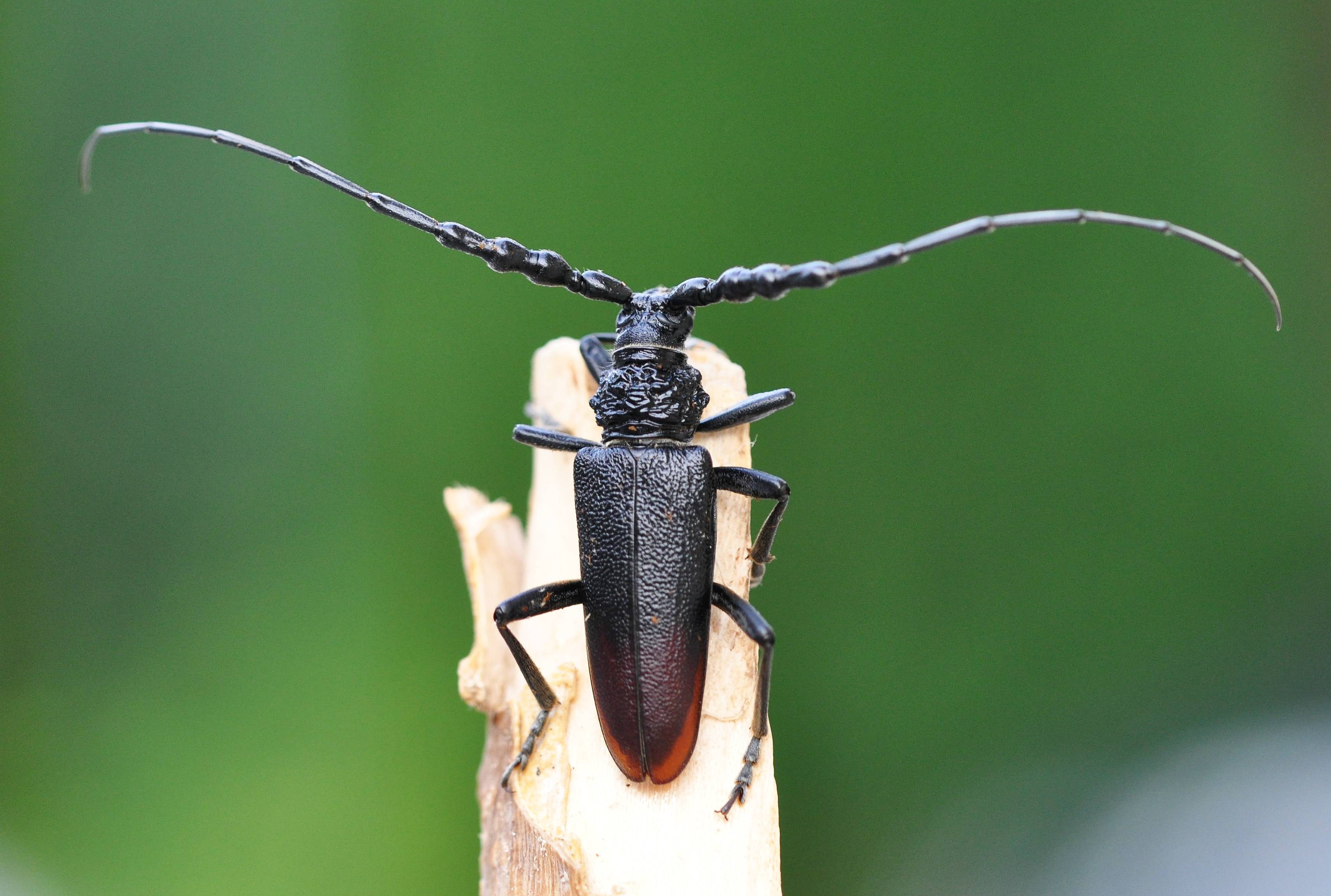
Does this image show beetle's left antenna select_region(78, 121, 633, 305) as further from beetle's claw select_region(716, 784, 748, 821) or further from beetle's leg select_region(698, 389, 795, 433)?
beetle's claw select_region(716, 784, 748, 821)

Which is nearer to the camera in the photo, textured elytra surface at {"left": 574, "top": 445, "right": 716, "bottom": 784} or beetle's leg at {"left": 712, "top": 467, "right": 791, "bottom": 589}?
textured elytra surface at {"left": 574, "top": 445, "right": 716, "bottom": 784}

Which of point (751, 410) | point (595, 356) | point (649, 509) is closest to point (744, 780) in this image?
point (649, 509)

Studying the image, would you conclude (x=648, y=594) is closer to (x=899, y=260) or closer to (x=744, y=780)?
(x=744, y=780)

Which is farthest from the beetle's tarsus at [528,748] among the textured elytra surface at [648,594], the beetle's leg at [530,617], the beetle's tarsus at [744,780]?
the beetle's tarsus at [744,780]

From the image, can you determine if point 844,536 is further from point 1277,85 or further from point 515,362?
point 1277,85

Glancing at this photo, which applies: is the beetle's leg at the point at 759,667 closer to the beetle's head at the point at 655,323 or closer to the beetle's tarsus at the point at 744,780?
the beetle's tarsus at the point at 744,780

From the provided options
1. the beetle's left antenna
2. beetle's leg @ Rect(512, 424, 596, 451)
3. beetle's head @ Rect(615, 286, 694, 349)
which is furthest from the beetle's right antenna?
beetle's leg @ Rect(512, 424, 596, 451)
